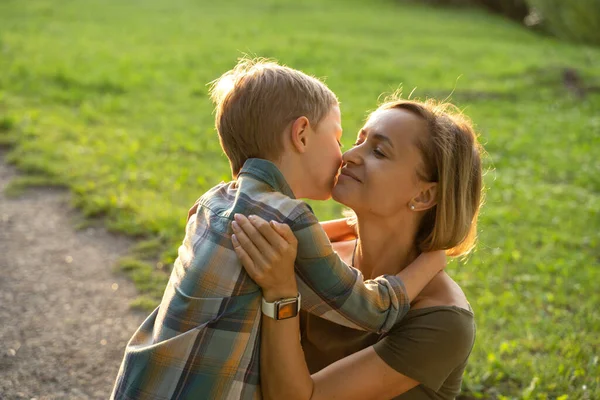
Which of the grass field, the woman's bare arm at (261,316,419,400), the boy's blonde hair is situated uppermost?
the boy's blonde hair

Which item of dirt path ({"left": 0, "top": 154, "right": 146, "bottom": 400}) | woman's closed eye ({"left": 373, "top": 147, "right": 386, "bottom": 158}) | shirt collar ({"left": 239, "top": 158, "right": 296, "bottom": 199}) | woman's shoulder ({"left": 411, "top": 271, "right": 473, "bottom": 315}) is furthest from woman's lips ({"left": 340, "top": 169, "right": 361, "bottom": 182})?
dirt path ({"left": 0, "top": 154, "right": 146, "bottom": 400})

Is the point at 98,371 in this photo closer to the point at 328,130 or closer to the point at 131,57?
the point at 328,130

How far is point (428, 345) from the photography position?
2709 millimetres

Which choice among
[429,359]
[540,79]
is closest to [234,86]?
[429,359]

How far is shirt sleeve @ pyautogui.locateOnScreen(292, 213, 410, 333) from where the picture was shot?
8.16 feet

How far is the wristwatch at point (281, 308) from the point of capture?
8.12 feet

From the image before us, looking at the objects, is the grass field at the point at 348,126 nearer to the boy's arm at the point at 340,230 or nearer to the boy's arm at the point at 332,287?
the boy's arm at the point at 340,230

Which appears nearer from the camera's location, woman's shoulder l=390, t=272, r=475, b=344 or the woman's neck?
woman's shoulder l=390, t=272, r=475, b=344

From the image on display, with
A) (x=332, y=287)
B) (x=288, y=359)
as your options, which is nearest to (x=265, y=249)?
(x=332, y=287)

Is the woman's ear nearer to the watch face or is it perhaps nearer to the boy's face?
the boy's face

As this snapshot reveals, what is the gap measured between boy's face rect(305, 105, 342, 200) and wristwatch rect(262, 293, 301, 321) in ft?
1.53

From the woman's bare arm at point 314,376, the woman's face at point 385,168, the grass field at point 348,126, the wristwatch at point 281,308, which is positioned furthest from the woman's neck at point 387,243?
the grass field at point 348,126

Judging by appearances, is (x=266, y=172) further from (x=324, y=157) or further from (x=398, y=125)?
(x=398, y=125)

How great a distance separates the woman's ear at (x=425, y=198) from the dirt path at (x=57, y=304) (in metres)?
2.34
